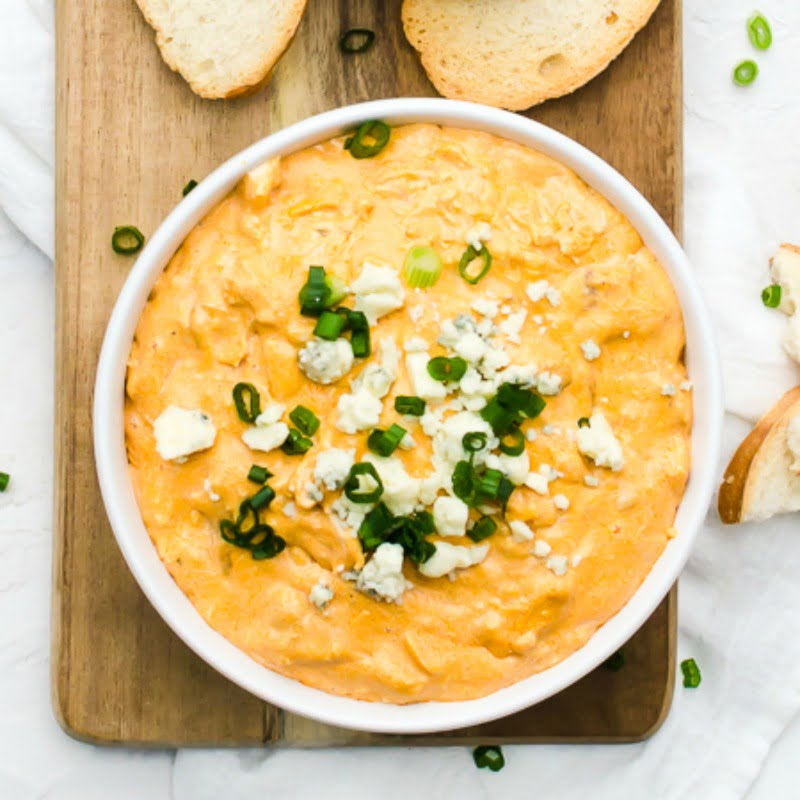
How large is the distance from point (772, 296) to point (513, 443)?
4.27ft

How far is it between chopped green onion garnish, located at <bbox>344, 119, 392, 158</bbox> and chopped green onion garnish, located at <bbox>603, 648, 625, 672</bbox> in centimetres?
162

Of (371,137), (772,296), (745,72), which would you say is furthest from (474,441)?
(745,72)

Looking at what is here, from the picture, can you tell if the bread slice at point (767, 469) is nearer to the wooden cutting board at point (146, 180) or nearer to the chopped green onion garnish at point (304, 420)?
the wooden cutting board at point (146, 180)

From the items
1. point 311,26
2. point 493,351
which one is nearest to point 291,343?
point 493,351

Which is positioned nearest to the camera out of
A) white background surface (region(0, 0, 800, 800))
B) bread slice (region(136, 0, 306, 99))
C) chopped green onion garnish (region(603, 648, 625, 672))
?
bread slice (region(136, 0, 306, 99))

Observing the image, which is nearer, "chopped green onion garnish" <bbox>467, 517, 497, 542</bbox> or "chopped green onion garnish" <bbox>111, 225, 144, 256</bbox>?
"chopped green onion garnish" <bbox>467, 517, 497, 542</bbox>

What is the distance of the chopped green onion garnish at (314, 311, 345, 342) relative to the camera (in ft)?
9.12

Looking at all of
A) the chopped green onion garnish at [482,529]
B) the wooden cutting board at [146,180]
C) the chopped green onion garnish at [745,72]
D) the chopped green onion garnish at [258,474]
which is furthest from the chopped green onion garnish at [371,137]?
the chopped green onion garnish at [745,72]

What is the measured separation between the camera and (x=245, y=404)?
284 centimetres

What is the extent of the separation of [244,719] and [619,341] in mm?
1576

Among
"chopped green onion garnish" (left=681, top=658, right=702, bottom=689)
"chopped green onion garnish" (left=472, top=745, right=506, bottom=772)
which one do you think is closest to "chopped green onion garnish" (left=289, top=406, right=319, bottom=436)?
"chopped green onion garnish" (left=472, top=745, right=506, bottom=772)

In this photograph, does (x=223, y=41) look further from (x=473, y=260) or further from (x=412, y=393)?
(x=412, y=393)

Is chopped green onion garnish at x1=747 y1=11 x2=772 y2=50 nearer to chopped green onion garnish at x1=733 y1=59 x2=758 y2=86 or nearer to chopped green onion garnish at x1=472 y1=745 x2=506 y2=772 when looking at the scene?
chopped green onion garnish at x1=733 y1=59 x2=758 y2=86

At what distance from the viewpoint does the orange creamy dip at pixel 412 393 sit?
2.86 metres
